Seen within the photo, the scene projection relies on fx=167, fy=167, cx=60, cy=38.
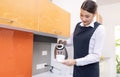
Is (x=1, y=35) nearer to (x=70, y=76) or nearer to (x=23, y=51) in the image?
(x=23, y=51)

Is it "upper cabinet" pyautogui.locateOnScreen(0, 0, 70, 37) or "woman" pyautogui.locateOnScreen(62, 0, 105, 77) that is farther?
"woman" pyautogui.locateOnScreen(62, 0, 105, 77)

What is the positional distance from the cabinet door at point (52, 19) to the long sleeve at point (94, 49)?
569mm

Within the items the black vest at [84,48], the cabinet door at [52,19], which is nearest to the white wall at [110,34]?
the cabinet door at [52,19]

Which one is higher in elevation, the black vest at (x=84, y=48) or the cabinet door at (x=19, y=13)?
the cabinet door at (x=19, y=13)

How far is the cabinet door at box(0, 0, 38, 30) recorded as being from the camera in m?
1.25

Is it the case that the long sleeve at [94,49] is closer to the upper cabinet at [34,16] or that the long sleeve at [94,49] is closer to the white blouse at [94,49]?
the white blouse at [94,49]

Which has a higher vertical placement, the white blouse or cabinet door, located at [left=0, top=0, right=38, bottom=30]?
cabinet door, located at [left=0, top=0, right=38, bottom=30]

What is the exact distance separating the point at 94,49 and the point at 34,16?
66 cm

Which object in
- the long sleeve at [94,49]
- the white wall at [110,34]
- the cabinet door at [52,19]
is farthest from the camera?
the white wall at [110,34]

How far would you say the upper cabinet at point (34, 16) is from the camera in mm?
1285

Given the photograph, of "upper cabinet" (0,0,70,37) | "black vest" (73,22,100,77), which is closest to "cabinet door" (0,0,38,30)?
"upper cabinet" (0,0,70,37)

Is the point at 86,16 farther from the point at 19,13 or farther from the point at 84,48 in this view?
the point at 19,13

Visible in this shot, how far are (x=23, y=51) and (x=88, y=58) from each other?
640mm

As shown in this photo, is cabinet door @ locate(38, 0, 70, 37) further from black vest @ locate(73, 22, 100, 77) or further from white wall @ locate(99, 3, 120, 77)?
white wall @ locate(99, 3, 120, 77)
